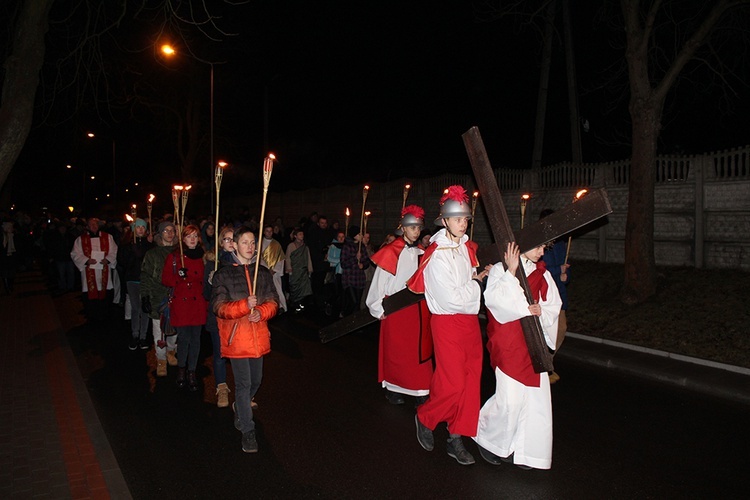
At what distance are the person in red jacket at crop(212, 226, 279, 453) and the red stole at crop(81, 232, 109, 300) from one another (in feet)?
24.0

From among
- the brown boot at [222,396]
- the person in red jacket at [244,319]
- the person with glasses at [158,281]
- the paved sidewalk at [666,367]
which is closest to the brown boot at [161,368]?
the person with glasses at [158,281]

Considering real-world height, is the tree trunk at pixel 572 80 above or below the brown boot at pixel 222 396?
above

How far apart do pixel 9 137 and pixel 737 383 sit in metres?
8.29

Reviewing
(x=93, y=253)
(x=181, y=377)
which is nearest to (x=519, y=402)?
(x=181, y=377)

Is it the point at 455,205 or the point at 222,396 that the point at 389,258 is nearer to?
the point at 455,205

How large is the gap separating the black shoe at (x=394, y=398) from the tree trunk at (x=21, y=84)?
4477mm

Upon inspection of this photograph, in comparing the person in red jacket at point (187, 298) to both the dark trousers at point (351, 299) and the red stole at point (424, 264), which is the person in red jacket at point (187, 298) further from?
the dark trousers at point (351, 299)

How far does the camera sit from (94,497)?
4.44 metres

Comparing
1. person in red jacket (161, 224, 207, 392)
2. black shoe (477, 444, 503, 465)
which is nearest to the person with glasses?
person in red jacket (161, 224, 207, 392)

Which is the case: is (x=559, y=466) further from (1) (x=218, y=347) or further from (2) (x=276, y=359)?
(2) (x=276, y=359)

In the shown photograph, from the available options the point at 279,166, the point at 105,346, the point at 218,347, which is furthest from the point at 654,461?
the point at 279,166

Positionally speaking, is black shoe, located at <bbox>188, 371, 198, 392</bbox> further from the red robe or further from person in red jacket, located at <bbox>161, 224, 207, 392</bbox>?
the red robe

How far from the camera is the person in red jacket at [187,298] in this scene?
23.3 feet

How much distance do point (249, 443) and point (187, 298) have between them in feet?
7.48
